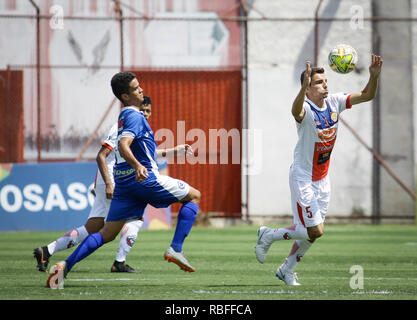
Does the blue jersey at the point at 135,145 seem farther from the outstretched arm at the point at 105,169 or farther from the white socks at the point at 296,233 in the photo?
the white socks at the point at 296,233

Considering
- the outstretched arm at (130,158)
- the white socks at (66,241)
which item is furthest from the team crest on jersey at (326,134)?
the white socks at (66,241)

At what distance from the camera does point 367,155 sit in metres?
21.7

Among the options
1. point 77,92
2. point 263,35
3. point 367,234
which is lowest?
point 367,234

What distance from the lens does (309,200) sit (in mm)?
8828

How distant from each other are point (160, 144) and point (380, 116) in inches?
223

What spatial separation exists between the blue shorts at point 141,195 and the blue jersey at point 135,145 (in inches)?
3.1

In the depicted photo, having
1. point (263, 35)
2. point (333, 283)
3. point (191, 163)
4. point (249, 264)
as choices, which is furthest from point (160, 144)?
point (333, 283)

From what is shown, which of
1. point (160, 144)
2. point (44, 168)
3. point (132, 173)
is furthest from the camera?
point (160, 144)

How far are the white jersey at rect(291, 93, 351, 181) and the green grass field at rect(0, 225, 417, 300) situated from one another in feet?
3.83

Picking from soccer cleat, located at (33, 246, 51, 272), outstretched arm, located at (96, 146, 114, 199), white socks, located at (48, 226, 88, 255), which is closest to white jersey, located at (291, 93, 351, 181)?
outstretched arm, located at (96, 146, 114, 199)

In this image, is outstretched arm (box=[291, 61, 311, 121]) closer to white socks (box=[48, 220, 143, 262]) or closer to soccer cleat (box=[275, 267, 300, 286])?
soccer cleat (box=[275, 267, 300, 286])

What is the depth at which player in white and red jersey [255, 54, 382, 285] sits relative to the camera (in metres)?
8.83

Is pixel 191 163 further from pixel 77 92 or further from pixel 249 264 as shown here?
pixel 249 264

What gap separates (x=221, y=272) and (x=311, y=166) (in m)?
1.94
